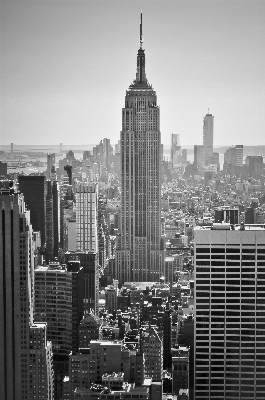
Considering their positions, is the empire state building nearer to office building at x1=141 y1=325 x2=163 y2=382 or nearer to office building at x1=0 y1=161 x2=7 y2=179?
office building at x1=141 y1=325 x2=163 y2=382

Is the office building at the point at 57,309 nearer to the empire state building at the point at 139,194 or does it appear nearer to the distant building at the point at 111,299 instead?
the distant building at the point at 111,299

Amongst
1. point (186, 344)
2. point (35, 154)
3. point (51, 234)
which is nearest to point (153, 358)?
point (186, 344)

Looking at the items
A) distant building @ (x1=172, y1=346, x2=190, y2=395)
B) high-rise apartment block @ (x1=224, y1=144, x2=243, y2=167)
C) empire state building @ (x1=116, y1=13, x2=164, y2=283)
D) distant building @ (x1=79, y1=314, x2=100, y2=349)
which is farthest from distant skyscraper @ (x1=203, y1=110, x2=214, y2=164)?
empire state building @ (x1=116, y1=13, x2=164, y2=283)

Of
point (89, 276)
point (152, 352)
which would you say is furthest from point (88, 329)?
point (89, 276)

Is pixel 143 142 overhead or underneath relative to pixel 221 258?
overhead

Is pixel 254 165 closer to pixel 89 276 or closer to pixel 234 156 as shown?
pixel 234 156

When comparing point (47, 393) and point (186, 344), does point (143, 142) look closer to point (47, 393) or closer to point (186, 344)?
point (186, 344)

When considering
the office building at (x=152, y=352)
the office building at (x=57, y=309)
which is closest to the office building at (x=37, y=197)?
the office building at (x=57, y=309)
